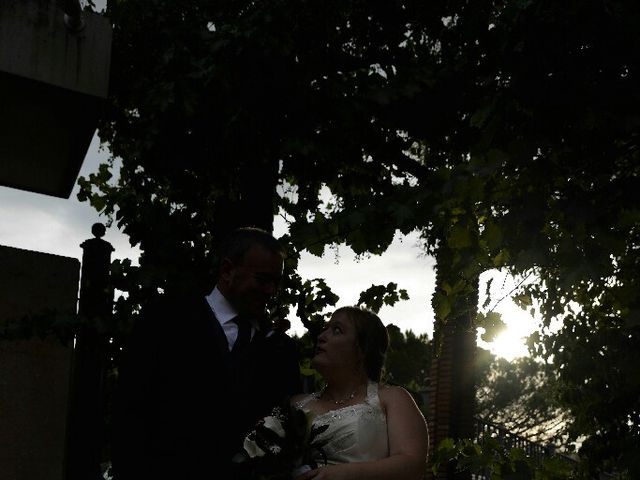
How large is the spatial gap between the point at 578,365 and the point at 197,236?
16.2 ft

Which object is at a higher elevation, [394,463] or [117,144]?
[117,144]

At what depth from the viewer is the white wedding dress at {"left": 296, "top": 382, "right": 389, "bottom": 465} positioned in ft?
10.7

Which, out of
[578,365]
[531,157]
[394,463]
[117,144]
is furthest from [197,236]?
[578,365]

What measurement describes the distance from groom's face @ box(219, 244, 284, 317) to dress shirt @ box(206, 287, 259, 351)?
3cm

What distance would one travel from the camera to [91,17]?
5.75m

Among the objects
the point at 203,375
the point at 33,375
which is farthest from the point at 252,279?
the point at 33,375

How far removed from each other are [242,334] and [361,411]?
2.06 ft

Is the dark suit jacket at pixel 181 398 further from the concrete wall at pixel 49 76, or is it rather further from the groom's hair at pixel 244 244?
the concrete wall at pixel 49 76

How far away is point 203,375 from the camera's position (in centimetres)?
318

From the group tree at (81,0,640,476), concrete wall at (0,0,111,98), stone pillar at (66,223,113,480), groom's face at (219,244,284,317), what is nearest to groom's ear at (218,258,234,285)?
groom's face at (219,244,284,317)

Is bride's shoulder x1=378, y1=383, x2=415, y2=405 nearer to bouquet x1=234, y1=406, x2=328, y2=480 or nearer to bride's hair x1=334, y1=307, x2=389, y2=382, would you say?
bride's hair x1=334, y1=307, x2=389, y2=382

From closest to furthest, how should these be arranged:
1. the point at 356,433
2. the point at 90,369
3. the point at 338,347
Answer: the point at 356,433 < the point at 338,347 < the point at 90,369

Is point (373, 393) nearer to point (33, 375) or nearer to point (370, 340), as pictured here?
point (370, 340)

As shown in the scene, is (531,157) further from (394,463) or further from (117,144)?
(117,144)
